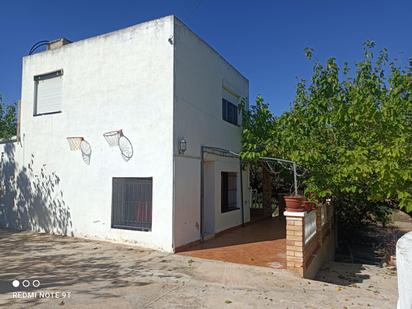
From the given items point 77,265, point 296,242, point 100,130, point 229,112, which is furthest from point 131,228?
point 229,112

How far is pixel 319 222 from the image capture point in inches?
364

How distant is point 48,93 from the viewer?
37.0 ft

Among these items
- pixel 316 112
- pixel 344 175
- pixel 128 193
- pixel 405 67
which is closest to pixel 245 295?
pixel 344 175

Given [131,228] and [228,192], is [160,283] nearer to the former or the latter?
[131,228]

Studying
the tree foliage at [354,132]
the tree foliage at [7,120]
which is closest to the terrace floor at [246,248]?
the tree foliage at [354,132]

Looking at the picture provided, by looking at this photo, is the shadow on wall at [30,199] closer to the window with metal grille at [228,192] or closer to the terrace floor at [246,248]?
the terrace floor at [246,248]

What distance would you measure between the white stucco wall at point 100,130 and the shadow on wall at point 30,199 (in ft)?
0.12

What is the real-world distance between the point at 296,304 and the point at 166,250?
166 inches

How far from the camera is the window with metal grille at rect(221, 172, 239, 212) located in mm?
12283

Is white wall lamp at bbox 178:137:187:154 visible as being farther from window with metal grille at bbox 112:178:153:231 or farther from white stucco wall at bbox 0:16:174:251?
window with metal grille at bbox 112:178:153:231

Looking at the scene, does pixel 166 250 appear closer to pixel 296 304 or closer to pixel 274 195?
pixel 296 304

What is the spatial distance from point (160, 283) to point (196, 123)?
5397mm

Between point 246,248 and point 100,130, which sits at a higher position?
point 100,130

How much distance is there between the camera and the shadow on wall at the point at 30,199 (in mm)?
10688
